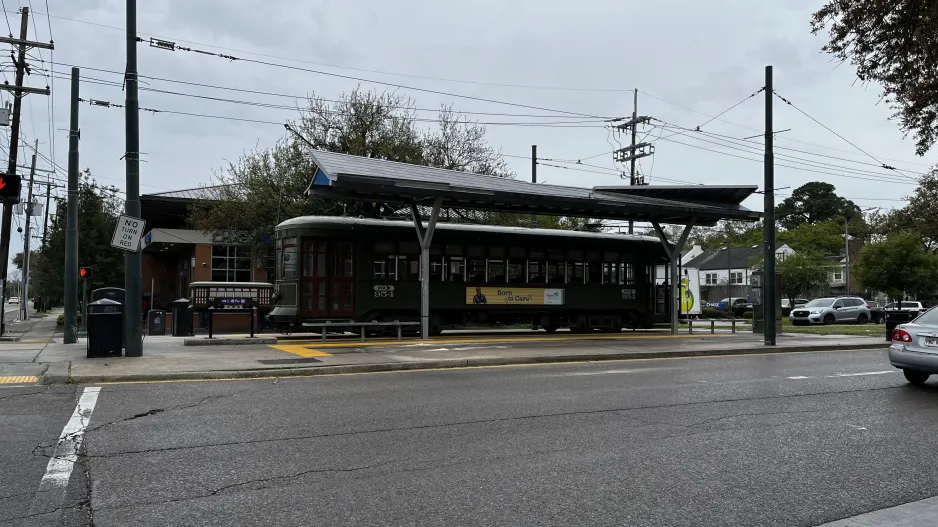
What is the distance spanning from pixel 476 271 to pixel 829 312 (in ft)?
77.4

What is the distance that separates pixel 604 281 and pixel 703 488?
1911cm

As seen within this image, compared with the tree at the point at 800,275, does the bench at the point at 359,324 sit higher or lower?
lower

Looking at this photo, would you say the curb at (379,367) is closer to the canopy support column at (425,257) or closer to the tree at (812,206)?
the canopy support column at (425,257)

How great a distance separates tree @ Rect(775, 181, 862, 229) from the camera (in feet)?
344

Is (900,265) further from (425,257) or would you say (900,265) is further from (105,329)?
(105,329)

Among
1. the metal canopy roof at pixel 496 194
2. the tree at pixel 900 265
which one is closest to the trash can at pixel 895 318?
the metal canopy roof at pixel 496 194

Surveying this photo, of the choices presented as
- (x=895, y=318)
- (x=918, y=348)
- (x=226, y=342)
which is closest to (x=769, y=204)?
(x=895, y=318)

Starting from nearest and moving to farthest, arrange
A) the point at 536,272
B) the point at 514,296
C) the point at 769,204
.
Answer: the point at 769,204 → the point at 514,296 → the point at 536,272

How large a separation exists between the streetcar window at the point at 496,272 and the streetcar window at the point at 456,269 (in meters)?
0.86

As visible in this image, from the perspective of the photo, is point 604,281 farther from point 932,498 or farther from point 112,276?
point 112,276

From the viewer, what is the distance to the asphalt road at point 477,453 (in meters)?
4.87

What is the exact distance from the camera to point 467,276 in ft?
71.7

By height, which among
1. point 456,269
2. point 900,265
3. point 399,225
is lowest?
point 456,269

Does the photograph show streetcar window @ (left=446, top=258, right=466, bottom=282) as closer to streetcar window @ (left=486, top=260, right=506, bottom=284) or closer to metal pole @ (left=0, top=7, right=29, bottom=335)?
streetcar window @ (left=486, top=260, right=506, bottom=284)
